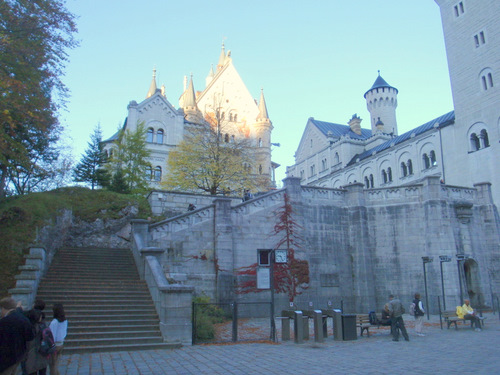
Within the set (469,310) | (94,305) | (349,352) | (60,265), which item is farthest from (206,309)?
(469,310)

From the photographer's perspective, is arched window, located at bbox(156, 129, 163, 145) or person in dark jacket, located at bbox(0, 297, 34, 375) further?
arched window, located at bbox(156, 129, 163, 145)

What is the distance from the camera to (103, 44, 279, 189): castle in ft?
167

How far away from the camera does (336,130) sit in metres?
71.6

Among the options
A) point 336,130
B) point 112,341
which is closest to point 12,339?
point 112,341

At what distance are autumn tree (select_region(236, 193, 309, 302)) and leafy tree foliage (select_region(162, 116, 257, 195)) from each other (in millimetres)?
9933

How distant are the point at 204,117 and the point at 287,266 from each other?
2465 centimetres

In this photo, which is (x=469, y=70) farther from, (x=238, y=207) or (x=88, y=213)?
(x=88, y=213)

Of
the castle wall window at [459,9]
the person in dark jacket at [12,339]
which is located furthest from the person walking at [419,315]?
the castle wall window at [459,9]

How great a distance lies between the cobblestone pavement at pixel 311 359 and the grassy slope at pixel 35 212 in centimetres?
651

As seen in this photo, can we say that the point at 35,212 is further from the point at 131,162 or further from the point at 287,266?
the point at 131,162

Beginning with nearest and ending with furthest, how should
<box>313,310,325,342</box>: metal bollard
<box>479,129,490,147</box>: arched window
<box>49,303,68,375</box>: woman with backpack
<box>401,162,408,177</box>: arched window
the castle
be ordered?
<box>49,303,68,375</box>: woman with backpack
<box>313,310,325,342</box>: metal bollard
<box>479,129,490,147</box>: arched window
the castle
<box>401,162,408,177</box>: arched window

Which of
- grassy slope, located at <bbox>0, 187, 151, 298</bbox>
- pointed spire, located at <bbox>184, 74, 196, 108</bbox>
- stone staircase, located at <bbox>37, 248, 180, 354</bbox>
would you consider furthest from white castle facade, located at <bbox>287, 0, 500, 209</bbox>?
pointed spire, located at <bbox>184, 74, 196, 108</bbox>

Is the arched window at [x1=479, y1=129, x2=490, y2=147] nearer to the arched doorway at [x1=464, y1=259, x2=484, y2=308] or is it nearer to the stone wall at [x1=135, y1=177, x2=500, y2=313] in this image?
the stone wall at [x1=135, y1=177, x2=500, y2=313]

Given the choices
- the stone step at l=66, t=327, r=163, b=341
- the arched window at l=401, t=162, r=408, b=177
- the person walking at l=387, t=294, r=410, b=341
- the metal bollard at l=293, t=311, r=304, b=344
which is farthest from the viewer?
the arched window at l=401, t=162, r=408, b=177
